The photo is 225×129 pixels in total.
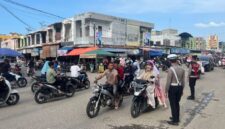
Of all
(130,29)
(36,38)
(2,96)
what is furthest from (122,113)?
(36,38)

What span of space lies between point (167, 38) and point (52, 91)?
53434mm

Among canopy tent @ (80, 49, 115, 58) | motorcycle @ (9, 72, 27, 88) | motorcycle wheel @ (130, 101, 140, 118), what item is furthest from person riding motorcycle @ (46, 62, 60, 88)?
canopy tent @ (80, 49, 115, 58)

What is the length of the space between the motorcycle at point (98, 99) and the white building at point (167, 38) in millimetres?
53110

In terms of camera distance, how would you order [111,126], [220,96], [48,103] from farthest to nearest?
[220,96], [48,103], [111,126]

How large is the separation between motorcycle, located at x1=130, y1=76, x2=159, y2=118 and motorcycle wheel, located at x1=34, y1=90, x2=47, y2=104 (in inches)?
161

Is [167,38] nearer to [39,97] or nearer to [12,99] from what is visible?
[39,97]

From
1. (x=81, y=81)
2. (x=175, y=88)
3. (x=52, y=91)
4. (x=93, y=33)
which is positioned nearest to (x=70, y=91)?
(x=52, y=91)

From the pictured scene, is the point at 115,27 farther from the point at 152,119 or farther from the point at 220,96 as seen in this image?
the point at 152,119

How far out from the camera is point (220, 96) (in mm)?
13352

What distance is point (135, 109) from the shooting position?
856cm

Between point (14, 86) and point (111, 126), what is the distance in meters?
10.9

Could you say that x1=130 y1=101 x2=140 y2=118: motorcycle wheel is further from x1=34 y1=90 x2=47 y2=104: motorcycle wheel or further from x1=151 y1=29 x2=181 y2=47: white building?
x1=151 y1=29 x2=181 y2=47: white building

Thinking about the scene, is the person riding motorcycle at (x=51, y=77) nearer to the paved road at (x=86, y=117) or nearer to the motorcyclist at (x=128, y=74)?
the paved road at (x=86, y=117)

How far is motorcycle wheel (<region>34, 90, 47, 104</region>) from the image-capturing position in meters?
11.2
